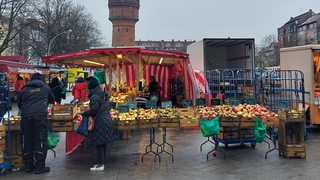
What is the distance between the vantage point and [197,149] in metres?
9.05

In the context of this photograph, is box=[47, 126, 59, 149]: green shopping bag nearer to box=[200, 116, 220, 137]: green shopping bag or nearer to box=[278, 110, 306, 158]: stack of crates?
box=[200, 116, 220, 137]: green shopping bag

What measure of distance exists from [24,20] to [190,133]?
107 ft

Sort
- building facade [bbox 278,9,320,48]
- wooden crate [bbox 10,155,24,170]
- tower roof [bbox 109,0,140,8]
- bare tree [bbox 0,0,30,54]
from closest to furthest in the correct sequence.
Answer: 1. wooden crate [bbox 10,155,24,170]
2. bare tree [bbox 0,0,30,54]
3. tower roof [bbox 109,0,140,8]
4. building facade [bbox 278,9,320,48]

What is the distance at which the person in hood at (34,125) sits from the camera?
6.82 metres

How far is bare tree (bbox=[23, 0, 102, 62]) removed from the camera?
1770 inches

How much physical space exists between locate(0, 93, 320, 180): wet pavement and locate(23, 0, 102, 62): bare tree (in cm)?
3766

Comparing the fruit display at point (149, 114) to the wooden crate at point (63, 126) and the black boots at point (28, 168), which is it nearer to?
the wooden crate at point (63, 126)

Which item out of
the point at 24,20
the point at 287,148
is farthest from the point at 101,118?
the point at 24,20

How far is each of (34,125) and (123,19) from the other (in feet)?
155

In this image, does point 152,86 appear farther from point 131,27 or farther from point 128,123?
point 131,27

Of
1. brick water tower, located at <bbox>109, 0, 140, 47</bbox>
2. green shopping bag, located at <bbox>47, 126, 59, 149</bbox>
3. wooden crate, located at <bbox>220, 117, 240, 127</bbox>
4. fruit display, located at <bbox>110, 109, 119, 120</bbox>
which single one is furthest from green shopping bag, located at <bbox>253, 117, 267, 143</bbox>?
brick water tower, located at <bbox>109, 0, 140, 47</bbox>

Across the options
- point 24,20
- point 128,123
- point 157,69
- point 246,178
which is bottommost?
point 246,178

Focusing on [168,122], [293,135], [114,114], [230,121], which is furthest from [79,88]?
[293,135]

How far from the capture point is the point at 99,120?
22.7ft
